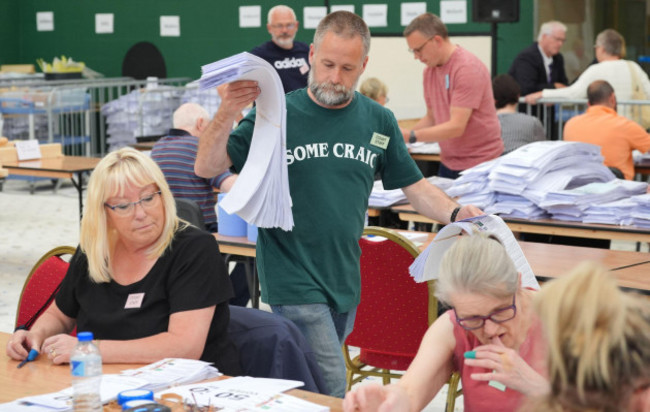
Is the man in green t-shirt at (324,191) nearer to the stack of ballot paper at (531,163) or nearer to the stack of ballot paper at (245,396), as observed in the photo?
the stack of ballot paper at (245,396)

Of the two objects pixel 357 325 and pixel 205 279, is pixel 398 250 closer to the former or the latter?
pixel 357 325

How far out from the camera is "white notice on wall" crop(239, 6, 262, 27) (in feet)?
44.6

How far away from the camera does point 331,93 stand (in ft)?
9.74

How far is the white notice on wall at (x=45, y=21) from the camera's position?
15.6m

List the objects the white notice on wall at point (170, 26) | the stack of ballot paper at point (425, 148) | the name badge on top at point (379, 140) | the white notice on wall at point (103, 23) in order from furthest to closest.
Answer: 1. the white notice on wall at point (103, 23)
2. the white notice on wall at point (170, 26)
3. the stack of ballot paper at point (425, 148)
4. the name badge on top at point (379, 140)

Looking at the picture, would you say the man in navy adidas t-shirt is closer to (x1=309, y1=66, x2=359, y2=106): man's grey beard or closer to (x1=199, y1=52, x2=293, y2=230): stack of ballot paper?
(x1=309, y1=66, x2=359, y2=106): man's grey beard

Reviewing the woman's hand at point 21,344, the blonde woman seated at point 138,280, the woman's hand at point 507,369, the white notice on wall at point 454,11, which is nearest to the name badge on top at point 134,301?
the blonde woman seated at point 138,280

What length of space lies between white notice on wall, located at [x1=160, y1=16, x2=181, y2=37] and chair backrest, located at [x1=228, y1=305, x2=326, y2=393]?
1190 centimetres

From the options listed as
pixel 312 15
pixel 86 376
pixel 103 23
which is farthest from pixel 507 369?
pixel 103 23

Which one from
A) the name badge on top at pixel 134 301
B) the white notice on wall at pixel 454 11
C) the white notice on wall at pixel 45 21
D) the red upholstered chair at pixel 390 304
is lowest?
the red upholstered chair at pixel 390 304

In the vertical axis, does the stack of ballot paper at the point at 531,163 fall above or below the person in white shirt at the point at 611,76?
below

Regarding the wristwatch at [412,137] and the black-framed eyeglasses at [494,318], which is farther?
the wristwatch at [412,137]

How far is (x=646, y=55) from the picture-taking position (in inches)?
428

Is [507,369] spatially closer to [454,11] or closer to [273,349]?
[273,349]
